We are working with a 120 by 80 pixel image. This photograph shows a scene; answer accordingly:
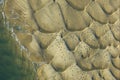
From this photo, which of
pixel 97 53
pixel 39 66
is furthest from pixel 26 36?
pixel 97 53

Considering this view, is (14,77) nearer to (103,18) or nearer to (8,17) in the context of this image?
(8,17)

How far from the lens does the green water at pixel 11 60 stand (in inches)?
68.4

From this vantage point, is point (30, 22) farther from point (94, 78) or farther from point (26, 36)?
point (94, 78)

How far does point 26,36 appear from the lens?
5.81 ft

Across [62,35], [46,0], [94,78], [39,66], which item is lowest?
[94,78]

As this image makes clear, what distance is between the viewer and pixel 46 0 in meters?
1.78

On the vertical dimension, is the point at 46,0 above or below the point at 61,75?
above

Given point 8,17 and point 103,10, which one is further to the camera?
point 103,10

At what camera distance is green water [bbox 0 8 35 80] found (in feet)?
5.70

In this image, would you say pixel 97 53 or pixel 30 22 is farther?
pixel 97 53

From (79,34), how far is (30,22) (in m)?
0.27

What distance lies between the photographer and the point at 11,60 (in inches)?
69.2

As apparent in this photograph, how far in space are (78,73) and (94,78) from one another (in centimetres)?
11

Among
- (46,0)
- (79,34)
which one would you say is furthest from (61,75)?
(46,0)
